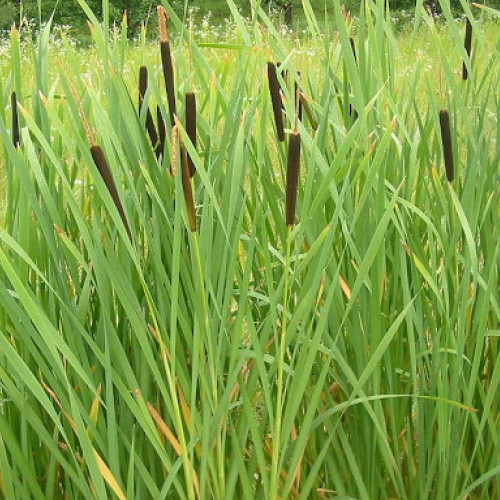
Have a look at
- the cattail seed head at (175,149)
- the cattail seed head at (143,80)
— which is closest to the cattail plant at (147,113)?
the cattail seed head at (143,80)

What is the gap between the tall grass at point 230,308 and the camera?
3.04 ft

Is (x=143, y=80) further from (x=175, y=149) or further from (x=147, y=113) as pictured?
(x=175, y=149)

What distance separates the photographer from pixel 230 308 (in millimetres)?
1064

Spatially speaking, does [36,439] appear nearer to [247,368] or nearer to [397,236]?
[247,368]

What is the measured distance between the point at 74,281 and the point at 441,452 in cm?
49

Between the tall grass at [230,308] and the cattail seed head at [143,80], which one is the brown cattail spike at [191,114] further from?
the cattail seed head at [143,80]

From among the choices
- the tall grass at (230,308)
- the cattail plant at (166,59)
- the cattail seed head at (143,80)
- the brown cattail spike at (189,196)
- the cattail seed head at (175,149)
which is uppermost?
the cattail plant at (166,59)

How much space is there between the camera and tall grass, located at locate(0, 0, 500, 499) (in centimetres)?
93

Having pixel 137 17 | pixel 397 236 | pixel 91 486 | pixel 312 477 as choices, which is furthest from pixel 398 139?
pixel 137 17

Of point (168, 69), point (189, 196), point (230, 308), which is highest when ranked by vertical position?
point (168, 69)

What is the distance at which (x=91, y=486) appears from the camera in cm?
105

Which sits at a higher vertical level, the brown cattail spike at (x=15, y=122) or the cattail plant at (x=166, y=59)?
the cattail plant at (x=166, y=59)

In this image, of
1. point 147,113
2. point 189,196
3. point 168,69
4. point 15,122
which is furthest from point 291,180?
point 15,122

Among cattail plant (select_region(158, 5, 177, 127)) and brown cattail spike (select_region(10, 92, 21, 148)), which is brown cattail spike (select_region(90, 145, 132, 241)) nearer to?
cattail plant (select_region(158, 5, 177, 127))
